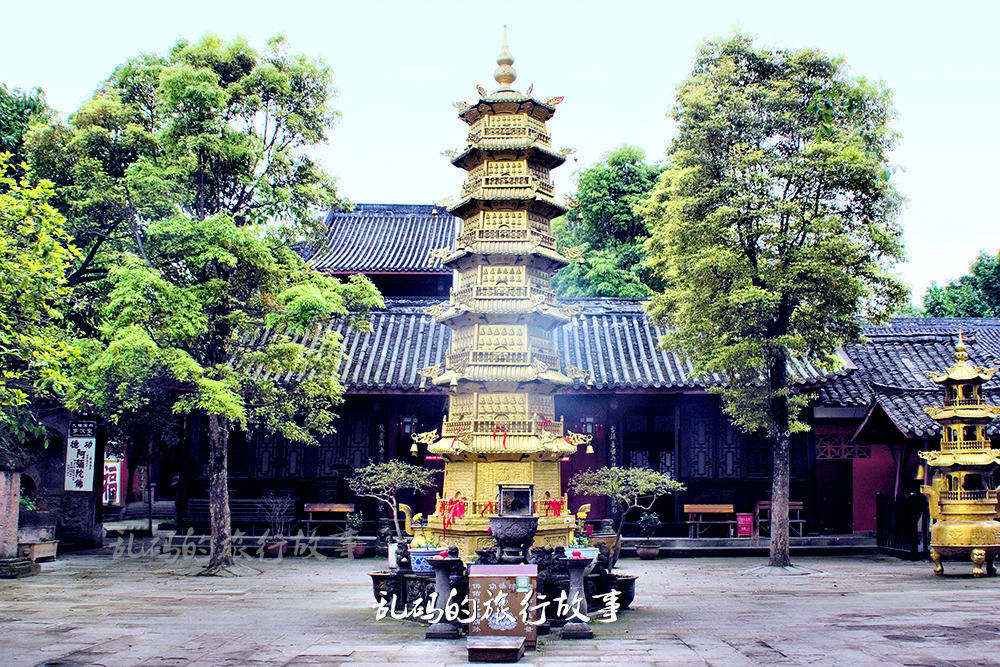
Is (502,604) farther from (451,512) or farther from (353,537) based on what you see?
(353,537)

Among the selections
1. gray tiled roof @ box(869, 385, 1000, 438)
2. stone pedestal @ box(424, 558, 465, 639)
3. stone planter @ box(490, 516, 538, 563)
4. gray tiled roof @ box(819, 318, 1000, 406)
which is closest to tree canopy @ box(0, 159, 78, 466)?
stone pedestal @ box(424, 558, 465, 639)

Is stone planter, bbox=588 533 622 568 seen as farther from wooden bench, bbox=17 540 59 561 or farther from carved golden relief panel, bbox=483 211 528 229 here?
wooden bench, bbox=17 540 59 561

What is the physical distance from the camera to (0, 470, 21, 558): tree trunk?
60.1ft

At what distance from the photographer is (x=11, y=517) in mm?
18484

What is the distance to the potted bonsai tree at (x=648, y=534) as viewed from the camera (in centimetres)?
2172

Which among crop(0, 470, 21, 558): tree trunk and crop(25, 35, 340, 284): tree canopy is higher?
crop(25, 35, 340, 284): tree canopy

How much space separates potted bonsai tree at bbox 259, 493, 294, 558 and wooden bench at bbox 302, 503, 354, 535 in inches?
20.0

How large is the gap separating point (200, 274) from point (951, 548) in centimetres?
1627

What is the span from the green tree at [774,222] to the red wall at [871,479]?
6.65 metres

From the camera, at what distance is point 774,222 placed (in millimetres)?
18750

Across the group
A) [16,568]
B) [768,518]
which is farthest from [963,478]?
[16,568]

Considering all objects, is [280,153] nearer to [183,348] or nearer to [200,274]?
[200,274]

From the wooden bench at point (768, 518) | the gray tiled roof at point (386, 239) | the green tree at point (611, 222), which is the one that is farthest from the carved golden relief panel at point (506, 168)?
the green tree at point (611, 222)

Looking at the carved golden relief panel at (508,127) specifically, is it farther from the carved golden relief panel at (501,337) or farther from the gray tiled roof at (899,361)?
the gray tiled roof at (899,361)
